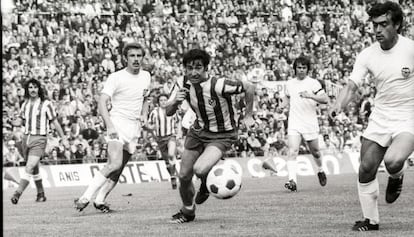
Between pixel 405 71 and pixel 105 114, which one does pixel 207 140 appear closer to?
pixel 105 114

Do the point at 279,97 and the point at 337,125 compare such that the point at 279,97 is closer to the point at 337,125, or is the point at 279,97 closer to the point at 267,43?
the point at 337,125

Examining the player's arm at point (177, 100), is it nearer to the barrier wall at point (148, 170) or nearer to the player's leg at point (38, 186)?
the player's leg at point (38, 186)

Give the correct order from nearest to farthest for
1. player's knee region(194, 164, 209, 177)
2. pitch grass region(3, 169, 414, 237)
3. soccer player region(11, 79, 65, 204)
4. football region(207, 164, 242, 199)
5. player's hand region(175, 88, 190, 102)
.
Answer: pitch grass region(3, 169, 414, 237), player's hand region(175, 88, 190, 102), player's knee region(194, 164, 209, 177), football region(207, 164, 242, 199), soccer player region(11, 79, 65, 204)

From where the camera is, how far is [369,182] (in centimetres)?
812

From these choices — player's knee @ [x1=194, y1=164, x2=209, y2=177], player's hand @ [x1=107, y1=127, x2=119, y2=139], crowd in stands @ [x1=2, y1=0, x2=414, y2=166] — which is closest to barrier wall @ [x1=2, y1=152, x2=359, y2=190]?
crowd in stands @ [x1=2, y1=0, x2=414, y2=166]

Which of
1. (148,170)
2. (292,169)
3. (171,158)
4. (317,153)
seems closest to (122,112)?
(292,169)

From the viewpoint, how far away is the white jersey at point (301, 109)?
16.1 meters

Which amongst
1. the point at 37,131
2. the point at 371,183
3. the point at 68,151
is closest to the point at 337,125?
the point at 68,151

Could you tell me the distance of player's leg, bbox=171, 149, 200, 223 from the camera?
953cm

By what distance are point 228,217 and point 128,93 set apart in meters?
2.94

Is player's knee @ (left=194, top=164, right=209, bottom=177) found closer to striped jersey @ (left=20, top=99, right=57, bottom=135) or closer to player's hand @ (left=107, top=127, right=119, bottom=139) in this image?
player's hand @ (left=107, top=127, right=119, bottom=139)

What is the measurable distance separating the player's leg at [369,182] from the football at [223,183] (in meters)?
1.78

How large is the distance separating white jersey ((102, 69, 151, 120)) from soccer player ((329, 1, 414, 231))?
459 centimetres

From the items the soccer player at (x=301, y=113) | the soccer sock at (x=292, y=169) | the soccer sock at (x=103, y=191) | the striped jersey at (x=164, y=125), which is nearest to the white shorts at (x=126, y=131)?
the soccer sock at (x=103, y=191)
